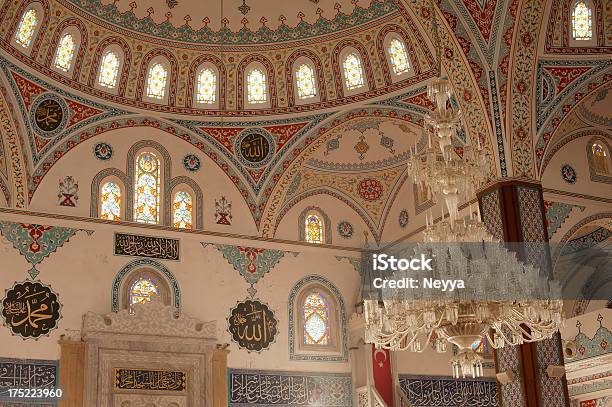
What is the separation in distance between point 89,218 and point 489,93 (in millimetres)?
5772

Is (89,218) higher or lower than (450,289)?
higher

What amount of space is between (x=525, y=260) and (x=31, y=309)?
6.38 metres

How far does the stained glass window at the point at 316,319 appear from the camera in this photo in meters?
13.3

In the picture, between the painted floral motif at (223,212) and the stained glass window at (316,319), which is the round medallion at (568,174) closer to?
the stained glass window at (316,319)

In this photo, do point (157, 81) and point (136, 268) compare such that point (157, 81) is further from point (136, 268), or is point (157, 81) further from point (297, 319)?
point (297, 319)

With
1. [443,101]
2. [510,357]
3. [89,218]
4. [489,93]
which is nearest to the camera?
[443,101]

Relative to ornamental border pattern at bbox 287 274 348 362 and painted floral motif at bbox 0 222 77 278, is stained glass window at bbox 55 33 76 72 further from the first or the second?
ornamental border pattern at bbox 287 274 348 362

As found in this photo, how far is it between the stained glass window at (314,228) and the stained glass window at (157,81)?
3128 mm

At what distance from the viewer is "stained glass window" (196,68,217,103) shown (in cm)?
1312

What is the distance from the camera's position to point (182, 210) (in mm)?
12930

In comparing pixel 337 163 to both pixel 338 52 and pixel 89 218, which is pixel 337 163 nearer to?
pixel 338 52

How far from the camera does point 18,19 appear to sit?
11.3 m

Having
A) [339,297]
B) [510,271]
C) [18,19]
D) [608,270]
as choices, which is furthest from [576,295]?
[18,19]

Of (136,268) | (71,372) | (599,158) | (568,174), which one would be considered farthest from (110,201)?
(599,158)
